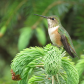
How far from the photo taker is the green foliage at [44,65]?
3.54 ft

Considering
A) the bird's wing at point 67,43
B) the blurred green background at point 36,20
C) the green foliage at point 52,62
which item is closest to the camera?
the green foliage at point 52,62

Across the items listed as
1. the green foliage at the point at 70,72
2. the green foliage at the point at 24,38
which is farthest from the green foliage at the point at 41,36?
the green foliage at the point at 70,72

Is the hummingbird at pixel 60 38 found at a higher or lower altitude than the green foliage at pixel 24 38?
lower

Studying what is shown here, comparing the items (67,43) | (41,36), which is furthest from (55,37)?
(41,36)

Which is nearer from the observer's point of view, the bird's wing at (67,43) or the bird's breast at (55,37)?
the bird's wing at (67,43)

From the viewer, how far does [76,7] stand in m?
3.00

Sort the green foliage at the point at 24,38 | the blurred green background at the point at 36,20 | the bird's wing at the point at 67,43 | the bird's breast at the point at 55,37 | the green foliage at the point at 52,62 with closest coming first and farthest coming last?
the green foliage at the point at 52,62
the bird's wing at the point at 67,43
the bird's breast at the point at 55,37
the green foliage at the point at 24,38
the blurred green background at the point at 36,20

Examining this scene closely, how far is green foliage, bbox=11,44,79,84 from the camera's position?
42.4 inches

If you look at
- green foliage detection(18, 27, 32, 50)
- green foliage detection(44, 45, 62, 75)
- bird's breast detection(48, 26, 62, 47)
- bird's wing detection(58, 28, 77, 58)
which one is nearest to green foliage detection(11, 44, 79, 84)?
green foliage detection(44, 45, 62, 75)

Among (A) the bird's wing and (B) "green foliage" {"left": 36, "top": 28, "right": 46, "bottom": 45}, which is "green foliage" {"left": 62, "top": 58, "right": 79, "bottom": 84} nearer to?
(A) the bird's wing

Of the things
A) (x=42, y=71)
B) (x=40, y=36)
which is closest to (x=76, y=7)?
(x=40, y=36)

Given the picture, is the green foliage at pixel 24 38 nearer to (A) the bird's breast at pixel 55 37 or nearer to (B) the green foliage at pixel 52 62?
(A) the bird's breast at pixel 55 37

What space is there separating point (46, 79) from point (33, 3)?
205 cm

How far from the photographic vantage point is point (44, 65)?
3.62ft
